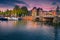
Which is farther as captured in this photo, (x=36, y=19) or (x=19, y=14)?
(x=19, y=14)

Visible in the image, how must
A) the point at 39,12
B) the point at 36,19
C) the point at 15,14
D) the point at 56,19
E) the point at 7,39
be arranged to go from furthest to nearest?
the point at 39,12 < the point at 15,14 < the point at 36,19 < the point at 56,19 < the point at 7,39

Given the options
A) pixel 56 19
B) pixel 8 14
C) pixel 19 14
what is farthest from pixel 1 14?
pixel 56 19

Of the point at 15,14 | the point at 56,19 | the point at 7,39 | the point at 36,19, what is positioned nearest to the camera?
the point at 7,39

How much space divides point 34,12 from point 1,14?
4.13m

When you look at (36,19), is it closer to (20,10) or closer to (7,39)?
(20,10)

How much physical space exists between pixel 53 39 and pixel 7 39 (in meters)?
1.76

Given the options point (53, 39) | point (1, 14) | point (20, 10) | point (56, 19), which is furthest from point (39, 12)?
point (53, 39)

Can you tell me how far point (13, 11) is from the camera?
2511 cm

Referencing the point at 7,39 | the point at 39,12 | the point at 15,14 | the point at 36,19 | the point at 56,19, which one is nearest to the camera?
the point at 7,39

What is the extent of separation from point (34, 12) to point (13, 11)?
2.60m

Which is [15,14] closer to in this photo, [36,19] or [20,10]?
[20,10]

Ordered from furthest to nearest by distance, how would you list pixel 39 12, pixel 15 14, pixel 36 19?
1. pixel 39 12
2. pixel 15 14
3. pixel 36 19

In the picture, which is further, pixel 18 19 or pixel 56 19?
pixel 18 19

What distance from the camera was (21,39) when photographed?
319 inches
